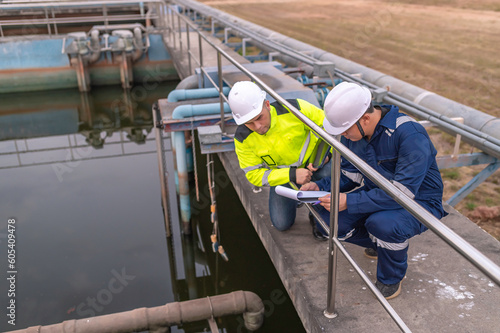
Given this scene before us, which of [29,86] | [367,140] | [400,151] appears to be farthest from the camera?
[29,86]

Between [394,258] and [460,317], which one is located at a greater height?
[394,258]

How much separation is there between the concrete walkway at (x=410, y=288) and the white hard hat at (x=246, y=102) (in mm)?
918

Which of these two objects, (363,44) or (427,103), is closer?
(427,103)

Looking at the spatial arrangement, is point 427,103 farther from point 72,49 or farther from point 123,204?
point 72,49

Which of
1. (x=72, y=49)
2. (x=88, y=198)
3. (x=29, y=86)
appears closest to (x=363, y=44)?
(x=72, y=49)

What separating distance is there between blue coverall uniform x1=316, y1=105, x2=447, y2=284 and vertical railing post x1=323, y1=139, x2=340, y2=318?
307 millimetres

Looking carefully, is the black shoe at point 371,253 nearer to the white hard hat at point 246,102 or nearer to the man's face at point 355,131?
the man's face at point 355,131

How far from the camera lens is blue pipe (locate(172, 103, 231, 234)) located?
17.1ft

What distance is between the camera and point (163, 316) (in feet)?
14.0

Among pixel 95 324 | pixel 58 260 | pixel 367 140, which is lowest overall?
pixel 58 260

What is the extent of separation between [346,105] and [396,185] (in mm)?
494

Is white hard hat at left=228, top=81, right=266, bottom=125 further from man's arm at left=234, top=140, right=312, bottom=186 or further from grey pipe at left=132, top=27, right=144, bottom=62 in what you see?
grey pipe at left=132, top=27, right=144, bottom=62

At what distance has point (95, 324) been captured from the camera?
411cm

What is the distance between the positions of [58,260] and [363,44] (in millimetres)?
14660
